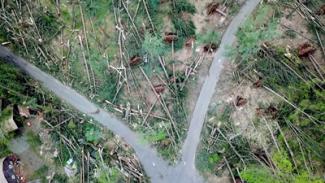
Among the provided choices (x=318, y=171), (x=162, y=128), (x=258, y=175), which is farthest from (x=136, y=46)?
(x=318, y=171)

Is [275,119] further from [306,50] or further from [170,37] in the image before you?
[170,37]

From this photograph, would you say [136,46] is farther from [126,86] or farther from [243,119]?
[243,119]

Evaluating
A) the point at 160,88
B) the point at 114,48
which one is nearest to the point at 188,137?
the point at 160,88

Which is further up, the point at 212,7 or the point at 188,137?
the point at 212,7

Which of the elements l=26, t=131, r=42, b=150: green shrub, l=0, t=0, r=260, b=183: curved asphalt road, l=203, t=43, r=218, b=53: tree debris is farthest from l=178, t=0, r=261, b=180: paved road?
l=26, t=131, r=42, b=150: green shrub

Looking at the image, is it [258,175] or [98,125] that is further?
[98,125]

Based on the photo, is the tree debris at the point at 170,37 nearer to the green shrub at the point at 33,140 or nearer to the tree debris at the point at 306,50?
the tree debris at the point at 306,50

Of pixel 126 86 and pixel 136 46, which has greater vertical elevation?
pixel 136 46

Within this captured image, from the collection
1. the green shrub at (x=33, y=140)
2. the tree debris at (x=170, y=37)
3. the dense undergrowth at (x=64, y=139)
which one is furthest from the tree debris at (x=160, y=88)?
the green shrub at (x=33, y=140)
